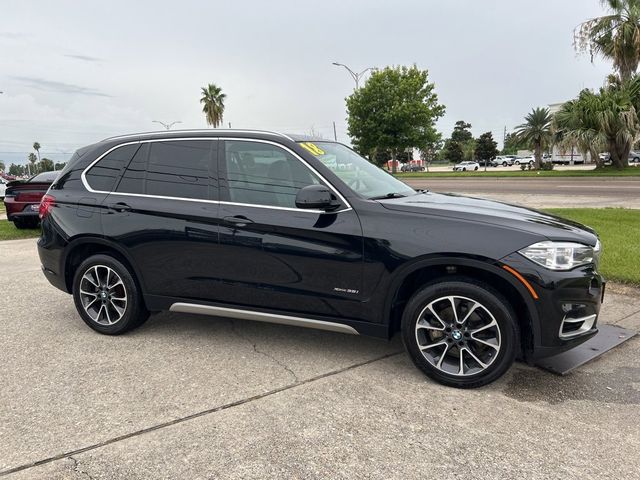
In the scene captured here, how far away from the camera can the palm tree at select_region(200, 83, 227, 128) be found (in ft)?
216

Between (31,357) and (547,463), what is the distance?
3.79m

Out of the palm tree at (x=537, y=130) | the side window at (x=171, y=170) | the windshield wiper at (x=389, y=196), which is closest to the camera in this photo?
the windshield wiper at (x=389, y=196)

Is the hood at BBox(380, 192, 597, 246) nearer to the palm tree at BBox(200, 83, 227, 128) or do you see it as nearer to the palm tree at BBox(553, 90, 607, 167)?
the palm tree at BBox(553, 90, 607, 167)

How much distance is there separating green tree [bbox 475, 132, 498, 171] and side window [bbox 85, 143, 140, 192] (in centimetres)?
6962

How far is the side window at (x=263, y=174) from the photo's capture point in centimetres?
386

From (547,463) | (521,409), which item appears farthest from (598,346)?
(547,463)

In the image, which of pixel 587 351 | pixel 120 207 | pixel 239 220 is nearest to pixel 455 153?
pixel 587 351

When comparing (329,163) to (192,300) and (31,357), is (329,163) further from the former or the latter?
(31,357)

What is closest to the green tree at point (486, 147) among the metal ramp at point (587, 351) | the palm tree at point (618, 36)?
the palm tree at point (618, 36)

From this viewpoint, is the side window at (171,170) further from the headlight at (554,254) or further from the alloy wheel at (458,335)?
the headlight at (554,254)

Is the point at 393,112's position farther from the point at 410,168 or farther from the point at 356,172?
the point at 410,168

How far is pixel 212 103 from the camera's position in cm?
6575

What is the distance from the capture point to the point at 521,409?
3180 mm

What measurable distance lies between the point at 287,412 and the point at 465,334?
1275 millimetres
